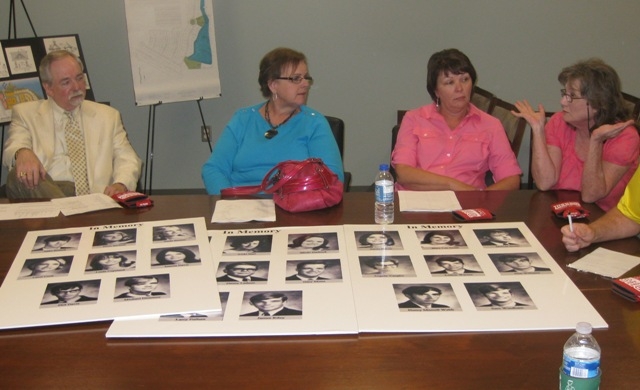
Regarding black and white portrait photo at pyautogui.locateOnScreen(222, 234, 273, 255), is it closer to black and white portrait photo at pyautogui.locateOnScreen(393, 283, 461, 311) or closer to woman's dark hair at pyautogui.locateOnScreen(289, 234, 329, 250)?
woman's dark hair at pyautogui.locateOnScreen(289, 234, 329, 250)

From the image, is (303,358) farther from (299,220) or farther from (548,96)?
(548,96)

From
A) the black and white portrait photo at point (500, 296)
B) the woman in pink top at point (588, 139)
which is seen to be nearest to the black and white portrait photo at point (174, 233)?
the black and white portrait photo at point (500, 296)

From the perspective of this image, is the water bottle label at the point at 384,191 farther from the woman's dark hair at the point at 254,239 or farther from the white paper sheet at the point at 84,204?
the white paper sheet at the point at 84,204

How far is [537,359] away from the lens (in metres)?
1.36

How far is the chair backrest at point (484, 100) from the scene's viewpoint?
349 centimetres

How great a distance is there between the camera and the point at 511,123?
329cm

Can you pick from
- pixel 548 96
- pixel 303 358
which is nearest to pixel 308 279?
pixel 303 358

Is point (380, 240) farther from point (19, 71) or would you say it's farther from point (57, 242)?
point (19, 71)

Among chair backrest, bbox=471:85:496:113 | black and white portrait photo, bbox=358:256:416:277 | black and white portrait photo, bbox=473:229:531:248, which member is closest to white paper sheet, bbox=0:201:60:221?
black and white portrait photo, bbox=358:256:416:277

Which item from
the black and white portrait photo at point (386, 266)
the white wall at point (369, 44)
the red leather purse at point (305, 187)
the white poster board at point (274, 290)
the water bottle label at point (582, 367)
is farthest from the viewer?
the white wall at point (369, 44)

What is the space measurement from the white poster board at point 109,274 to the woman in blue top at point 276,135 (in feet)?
3.07

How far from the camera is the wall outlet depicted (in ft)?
15.9

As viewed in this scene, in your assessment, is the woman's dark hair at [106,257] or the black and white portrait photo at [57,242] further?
the black and white portrait photo at [57,242]

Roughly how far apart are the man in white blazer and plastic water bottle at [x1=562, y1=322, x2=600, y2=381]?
224 cm
